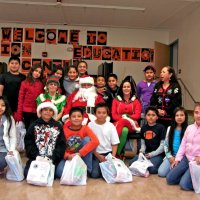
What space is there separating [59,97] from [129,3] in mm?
4048

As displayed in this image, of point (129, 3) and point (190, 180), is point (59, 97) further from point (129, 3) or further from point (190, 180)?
point (129, 3)

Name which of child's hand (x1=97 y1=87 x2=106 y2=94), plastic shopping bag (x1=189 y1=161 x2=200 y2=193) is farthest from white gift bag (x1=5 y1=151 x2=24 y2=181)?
plastic shopping bag (x1=189 y1=161 x2=200 y2=193)

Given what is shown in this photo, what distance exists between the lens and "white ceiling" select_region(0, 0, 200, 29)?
23.6 ft

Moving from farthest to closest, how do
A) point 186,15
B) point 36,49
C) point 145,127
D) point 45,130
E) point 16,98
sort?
1. point 36,49
2. point 186,15
3. point 16,98
4. point 145,127
5. point 45,130

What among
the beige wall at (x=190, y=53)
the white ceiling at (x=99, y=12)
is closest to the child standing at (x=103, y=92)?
the white ceiling at (x=99, y=12)

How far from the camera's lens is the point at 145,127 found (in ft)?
12.6

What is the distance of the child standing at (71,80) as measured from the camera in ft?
14.0

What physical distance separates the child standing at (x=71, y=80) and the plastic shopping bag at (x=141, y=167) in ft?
4.67

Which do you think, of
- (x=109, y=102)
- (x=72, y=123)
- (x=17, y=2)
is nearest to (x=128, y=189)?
(x=72, y=123)

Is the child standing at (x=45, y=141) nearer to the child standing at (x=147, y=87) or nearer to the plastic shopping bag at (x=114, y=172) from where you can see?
the plastic shopping bag at (x=114, y=172)

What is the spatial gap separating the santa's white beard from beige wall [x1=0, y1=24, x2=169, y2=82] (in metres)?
5.44

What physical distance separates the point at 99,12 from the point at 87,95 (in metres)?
4.55

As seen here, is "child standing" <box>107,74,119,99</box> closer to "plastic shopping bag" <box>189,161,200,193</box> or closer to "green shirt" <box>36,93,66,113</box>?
"green shirt" <box>36,93,66,113</box>

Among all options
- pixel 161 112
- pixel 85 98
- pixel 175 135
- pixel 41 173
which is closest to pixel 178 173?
pixel 175 135
